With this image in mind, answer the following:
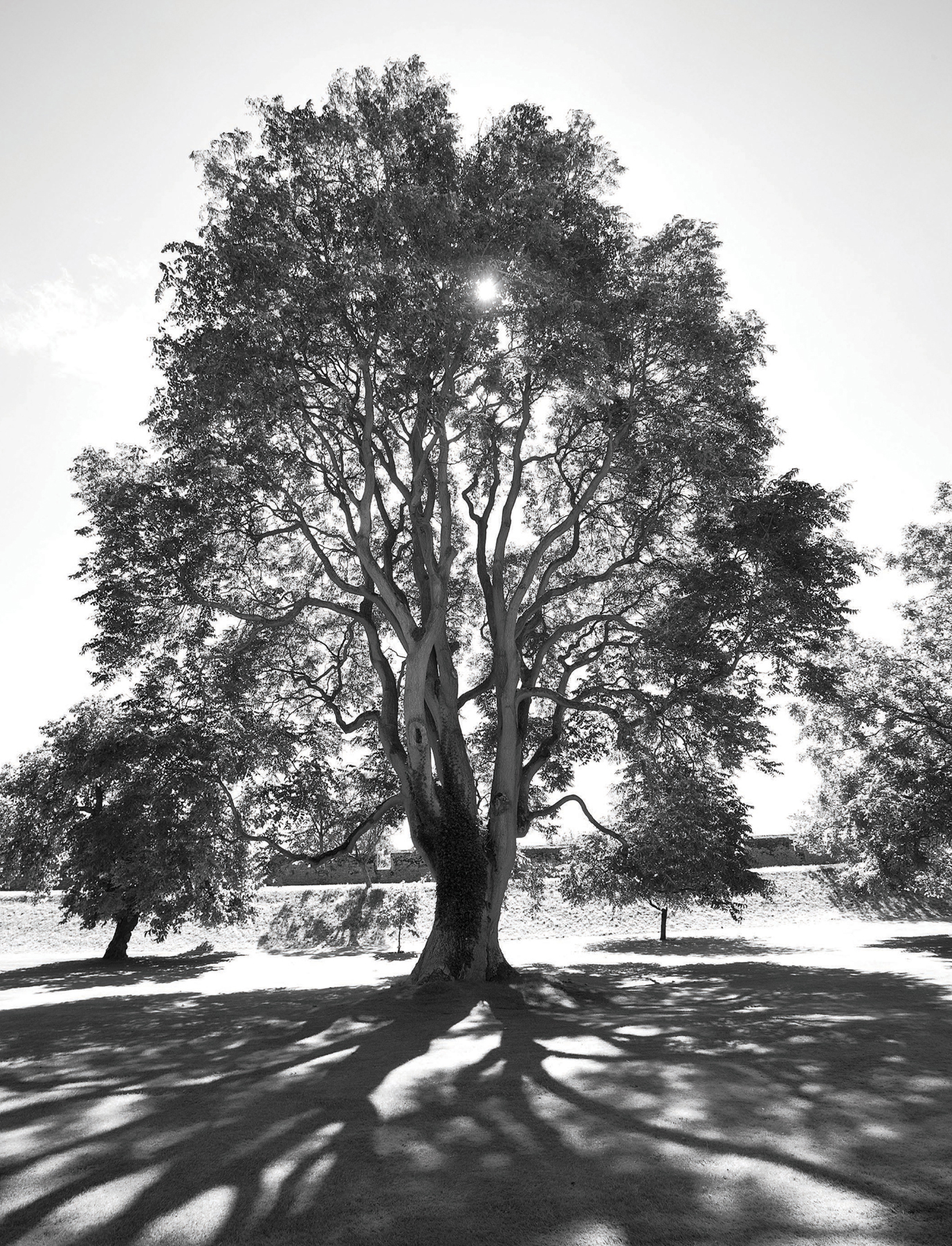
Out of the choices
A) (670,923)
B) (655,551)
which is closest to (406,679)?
(655,551)

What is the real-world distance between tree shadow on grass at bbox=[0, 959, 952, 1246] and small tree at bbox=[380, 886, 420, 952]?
916 inches

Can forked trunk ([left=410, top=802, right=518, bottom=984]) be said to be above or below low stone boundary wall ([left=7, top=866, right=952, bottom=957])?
above

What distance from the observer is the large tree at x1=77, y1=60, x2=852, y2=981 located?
474 inches

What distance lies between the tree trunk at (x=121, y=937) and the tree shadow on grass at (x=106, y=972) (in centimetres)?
37

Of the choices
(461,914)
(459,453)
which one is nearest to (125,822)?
(461,914)

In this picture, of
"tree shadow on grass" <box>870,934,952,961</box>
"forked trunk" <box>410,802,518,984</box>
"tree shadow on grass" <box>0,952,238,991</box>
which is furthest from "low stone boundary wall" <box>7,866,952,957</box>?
"forked trunk" <box>410,802,518,984</box>

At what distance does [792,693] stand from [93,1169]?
14.9 meters

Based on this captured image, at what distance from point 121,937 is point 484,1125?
81.4ft

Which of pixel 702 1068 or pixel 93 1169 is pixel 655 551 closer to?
pixel 702 1068

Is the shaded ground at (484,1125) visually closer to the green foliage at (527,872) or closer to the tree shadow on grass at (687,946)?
the green foliage at (527,872)

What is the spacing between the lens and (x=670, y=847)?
60.6ft

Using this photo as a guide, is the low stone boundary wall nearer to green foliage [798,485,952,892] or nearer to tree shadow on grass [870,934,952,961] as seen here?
tree shadow on grass [870,934,952,961]

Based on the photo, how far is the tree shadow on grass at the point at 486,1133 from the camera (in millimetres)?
3576

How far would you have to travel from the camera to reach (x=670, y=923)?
37000 mm
